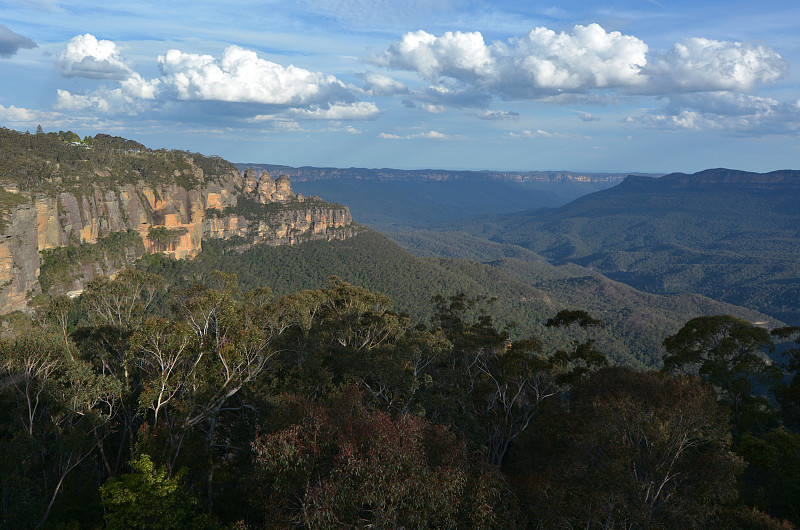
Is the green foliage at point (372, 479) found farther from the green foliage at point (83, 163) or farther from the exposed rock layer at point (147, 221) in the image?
the green foliage at point (83, 163)

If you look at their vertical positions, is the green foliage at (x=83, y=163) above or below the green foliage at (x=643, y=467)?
above

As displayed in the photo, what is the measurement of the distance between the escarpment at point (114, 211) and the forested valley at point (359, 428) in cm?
2724

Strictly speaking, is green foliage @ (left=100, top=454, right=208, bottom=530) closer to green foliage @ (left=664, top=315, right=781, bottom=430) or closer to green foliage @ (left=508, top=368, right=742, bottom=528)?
green foliage @ (left=508, top=368, right=742, bottom=528)

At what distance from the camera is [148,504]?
1509 cm

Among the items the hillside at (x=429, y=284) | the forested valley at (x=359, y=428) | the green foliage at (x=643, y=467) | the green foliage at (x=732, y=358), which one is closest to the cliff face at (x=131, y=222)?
the hillside at (x=429, y=284)

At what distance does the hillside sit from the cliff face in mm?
4423

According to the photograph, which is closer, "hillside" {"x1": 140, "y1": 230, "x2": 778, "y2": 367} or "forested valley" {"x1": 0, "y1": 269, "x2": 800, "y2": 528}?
"forested valley" {"x1": 0, "y1": 269, "x2": 800, "y2": 528}

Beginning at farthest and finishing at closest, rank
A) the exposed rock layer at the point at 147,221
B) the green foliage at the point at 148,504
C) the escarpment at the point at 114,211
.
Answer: the escarpment at the point at 114,211, the exposed rock layer at the point at 147,221, the green foliage at the point at 148,504

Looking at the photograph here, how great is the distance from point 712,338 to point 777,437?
13.5 metres

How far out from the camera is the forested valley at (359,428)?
1270cm

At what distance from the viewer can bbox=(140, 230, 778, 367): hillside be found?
312 feet

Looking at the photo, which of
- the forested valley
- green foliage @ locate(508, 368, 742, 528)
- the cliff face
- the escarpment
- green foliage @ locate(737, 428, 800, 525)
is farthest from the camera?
the escarpment

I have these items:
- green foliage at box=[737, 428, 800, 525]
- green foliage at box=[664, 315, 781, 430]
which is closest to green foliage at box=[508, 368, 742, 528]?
green foliage at box=[737, 428, 800, 525]

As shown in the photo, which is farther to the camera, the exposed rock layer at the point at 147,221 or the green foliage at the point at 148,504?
the exposed rock layer at the point at 147,221
